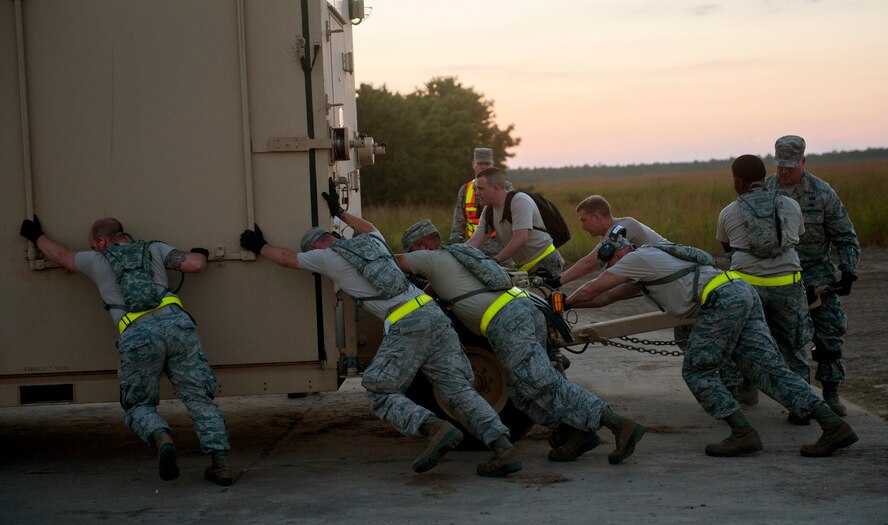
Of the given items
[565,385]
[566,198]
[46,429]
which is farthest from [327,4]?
[566,198]

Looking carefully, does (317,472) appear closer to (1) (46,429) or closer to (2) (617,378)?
(1) (46,429)

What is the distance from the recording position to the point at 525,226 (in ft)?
29.5

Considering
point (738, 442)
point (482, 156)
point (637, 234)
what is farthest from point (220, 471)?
point (482, 156)

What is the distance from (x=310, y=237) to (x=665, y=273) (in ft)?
6.94

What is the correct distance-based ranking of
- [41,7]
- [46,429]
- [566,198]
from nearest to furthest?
[41,7] < [46,429] < [566,198]

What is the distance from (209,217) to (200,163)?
32 centimetres

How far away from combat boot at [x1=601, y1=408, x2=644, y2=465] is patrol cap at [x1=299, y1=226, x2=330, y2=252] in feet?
6.33

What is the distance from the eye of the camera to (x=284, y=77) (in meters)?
6.88

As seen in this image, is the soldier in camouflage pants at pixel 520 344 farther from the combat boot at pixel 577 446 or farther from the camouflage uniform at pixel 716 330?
the camouflage uniform at pixel 716 330

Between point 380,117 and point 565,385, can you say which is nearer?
point 565,385

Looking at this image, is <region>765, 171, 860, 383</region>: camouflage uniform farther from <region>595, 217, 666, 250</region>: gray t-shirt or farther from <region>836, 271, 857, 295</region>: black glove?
<region>595, 217, 666, 250</region>: gray t-shirt

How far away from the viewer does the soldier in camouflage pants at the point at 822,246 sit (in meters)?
8.05

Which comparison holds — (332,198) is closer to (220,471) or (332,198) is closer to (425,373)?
(425,373)

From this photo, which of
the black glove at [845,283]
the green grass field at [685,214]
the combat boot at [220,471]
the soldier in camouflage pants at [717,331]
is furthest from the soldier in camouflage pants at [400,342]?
the green grass field at [685,214]
